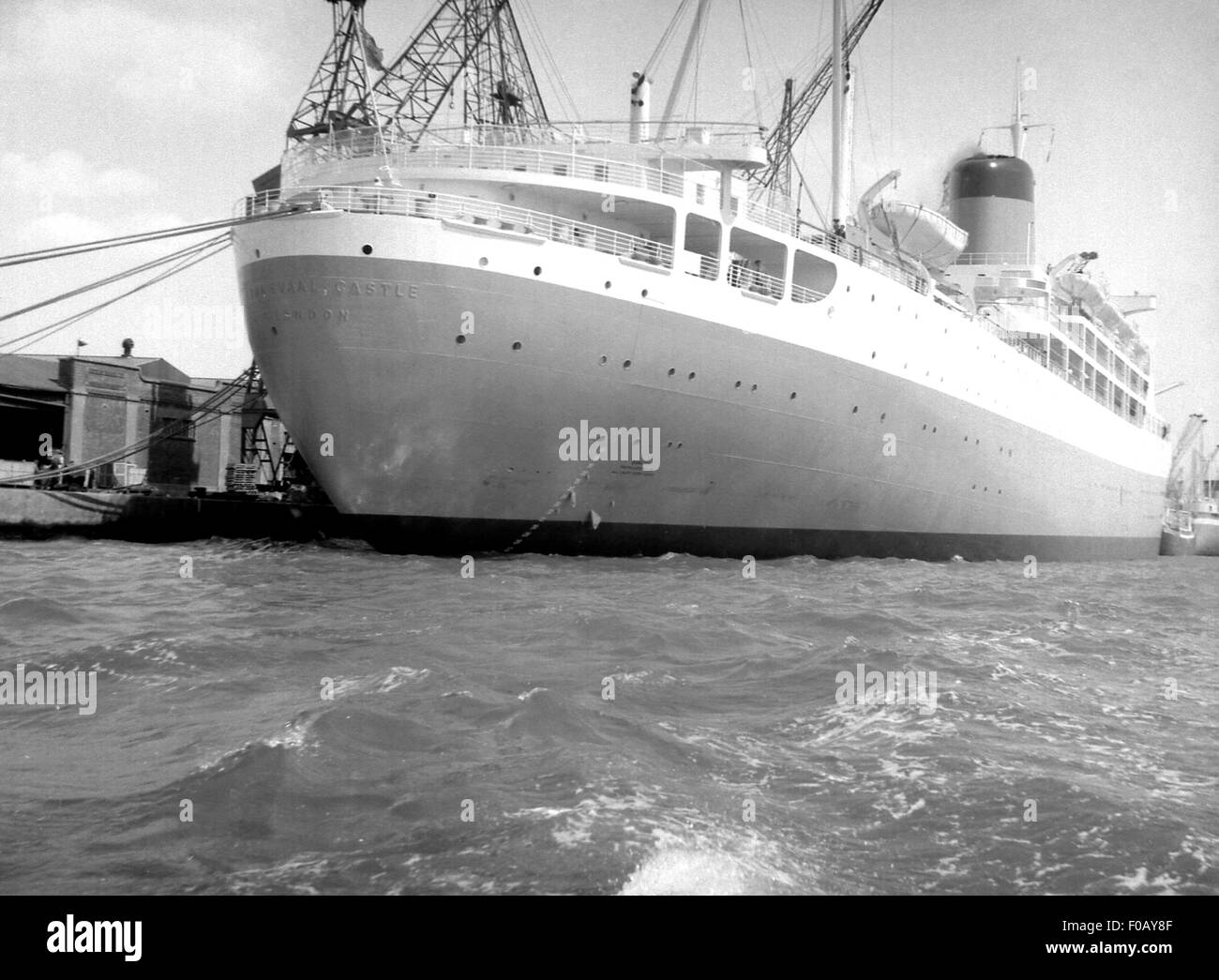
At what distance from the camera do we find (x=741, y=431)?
19578 millimetres

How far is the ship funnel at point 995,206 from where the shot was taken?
128 feet

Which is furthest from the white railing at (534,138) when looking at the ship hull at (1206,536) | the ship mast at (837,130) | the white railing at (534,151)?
the ship hull at (1206,536)

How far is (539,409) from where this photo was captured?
17547 mm

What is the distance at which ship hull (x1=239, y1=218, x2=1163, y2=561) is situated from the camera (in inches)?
672

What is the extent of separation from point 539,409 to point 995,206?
28.7 m

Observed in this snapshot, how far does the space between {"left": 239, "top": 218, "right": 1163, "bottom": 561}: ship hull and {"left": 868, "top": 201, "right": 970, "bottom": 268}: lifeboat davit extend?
31.6 ft

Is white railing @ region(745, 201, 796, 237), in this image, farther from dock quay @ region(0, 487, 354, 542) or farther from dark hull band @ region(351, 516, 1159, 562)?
dock quay @ region(0, 487, 354, 542)

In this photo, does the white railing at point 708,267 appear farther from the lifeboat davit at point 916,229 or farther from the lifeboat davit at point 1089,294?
the lifeboat davit at point 1089,294

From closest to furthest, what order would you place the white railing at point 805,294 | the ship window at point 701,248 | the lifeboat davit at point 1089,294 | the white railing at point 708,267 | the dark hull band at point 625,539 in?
the dark hull band at point 625,539 → the ship window at point 701,248 → the white railing at point 708,267 → the white railing at point 805,294 → the lifeboat davit at point 1089,294

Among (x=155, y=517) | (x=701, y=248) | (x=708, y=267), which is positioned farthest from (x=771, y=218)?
(x=155, y=517)

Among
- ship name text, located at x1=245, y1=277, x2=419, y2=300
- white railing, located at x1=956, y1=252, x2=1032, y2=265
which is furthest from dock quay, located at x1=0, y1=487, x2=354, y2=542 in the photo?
white railing, located at x1=956, y1=252, x2=1032, y2=265

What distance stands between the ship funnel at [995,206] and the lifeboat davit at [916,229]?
27.4 feet

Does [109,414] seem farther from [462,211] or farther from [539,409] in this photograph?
[539,409]
